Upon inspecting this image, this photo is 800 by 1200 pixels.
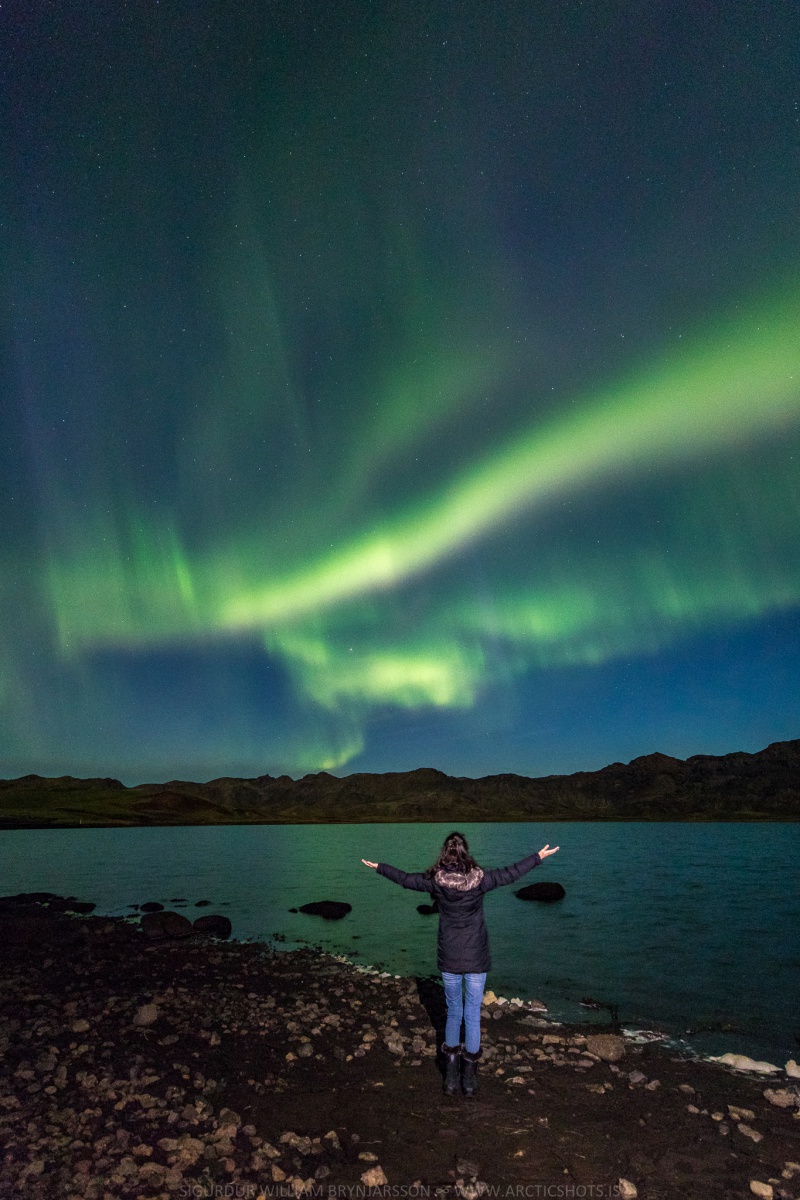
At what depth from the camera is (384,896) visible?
45.1 m

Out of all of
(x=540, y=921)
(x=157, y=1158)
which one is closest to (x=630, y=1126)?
(x=157, y=1158)

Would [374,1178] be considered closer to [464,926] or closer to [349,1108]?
[349,1108]

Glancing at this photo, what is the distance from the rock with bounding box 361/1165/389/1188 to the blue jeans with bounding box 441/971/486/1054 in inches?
97.1

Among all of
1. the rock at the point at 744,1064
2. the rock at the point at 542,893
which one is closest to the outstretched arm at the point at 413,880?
the rock at the point at 744,1064

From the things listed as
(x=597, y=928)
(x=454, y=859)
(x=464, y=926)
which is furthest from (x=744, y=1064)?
(x=597, y=928)

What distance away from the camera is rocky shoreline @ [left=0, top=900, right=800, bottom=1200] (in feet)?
28.2

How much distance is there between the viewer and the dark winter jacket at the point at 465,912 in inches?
416

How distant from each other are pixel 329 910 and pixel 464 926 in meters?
28.5

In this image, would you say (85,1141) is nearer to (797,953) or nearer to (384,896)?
(797,953)

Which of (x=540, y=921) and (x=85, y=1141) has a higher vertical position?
(x=85, y=1141)

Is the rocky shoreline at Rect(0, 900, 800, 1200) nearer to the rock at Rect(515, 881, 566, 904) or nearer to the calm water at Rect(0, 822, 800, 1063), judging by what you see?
the calm water at Rect(0, 822, 800, 1063)

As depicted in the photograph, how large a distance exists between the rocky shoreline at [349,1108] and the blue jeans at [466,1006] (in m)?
0.94

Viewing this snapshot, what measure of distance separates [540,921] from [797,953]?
40.7 ft

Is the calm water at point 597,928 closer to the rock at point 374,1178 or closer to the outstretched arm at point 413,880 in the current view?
the outstretched arm at point 413,880
